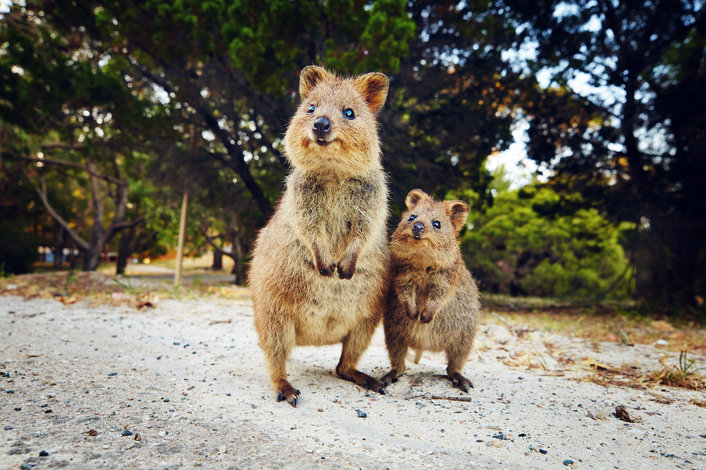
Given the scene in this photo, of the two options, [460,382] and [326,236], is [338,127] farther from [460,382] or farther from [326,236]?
[460,382]

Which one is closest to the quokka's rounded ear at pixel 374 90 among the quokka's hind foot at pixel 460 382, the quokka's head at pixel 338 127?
the quokka's head at pixel 338 127

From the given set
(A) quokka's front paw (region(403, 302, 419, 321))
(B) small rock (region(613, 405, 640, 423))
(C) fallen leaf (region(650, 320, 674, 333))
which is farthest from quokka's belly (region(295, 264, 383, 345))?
Result: (C) fallen leaf (region(650, 320, 674, 333))

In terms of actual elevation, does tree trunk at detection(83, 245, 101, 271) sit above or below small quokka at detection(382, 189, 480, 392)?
below

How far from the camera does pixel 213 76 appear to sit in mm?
9391

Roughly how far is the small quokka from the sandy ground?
35 cm

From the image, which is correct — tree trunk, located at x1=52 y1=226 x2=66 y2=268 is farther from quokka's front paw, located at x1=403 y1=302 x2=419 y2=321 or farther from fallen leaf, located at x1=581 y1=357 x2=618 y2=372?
fallen leaf, located at x1=581 y1=357 x2=618 y2=372

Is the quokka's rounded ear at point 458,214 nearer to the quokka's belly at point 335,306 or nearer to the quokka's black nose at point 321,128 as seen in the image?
the quokka's belly at point 335,306

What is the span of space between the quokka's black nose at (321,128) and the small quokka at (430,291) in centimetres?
102

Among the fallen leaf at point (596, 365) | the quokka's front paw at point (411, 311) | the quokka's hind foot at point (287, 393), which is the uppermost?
the quokka's front paw at point (411, 311)

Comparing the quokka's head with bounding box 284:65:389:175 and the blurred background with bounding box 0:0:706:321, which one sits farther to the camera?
the blurred background with bounding box 0:0:706:321

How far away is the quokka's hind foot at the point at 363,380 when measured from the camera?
11.8 feet

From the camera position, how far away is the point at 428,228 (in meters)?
3.41

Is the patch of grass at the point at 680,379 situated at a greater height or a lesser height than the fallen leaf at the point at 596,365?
greater

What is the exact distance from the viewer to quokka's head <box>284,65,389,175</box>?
2.88 m
